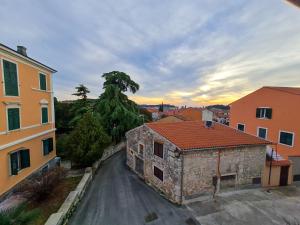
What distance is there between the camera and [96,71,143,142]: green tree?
81.7ft

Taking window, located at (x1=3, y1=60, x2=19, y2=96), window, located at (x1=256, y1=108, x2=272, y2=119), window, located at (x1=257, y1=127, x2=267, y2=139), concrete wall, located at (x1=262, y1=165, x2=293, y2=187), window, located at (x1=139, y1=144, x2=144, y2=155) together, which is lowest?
concrete wall, located at (x1=262, y1=165, x2=293, y2=187)

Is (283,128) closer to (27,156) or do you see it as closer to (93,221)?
(93,221)

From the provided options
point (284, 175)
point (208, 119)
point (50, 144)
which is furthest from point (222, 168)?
point (50, 144)

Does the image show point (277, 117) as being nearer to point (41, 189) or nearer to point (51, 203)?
point (51, 203)

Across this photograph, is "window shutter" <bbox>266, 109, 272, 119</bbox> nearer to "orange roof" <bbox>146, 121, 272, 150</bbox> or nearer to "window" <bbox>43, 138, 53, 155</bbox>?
"orange roof" <bbox>146, 121, 272, 150</bbox>

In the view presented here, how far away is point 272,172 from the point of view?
14117mm

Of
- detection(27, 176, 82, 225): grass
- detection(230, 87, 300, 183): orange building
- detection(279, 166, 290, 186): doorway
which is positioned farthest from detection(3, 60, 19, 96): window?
detection(230, 87, 300, 183): orange building

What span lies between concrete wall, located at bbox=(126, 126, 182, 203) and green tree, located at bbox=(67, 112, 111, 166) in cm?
378

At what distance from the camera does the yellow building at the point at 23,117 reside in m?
11.0

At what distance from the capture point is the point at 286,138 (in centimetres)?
1719

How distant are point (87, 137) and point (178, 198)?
33.6 feet

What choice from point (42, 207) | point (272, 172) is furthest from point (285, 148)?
point (42, 207)

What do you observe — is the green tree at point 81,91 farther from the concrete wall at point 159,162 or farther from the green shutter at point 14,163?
the green shutter at point 14,163

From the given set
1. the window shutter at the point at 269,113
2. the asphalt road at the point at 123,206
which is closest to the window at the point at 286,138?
the window shutter at the point at 269,113
